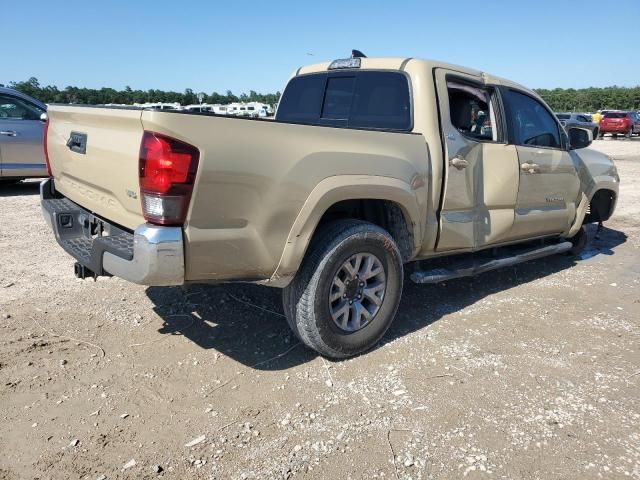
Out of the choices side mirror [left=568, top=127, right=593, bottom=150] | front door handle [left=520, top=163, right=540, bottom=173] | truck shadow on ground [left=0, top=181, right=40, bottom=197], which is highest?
side mirror [left=568, top=127, right=593, bottom=150]

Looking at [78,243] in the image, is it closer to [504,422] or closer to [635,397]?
[504,422]

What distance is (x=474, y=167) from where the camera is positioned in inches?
161

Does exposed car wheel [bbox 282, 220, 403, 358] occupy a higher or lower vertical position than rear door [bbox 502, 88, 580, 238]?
lower

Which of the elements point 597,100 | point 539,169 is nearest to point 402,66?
point 539,169

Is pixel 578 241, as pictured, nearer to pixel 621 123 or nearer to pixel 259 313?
pixel 259 313

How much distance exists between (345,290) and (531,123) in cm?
264

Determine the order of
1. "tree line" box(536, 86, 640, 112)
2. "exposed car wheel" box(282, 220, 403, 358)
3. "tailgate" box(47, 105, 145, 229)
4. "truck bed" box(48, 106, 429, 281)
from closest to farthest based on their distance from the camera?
1. "truck bed" box(48, 106, 429, 281)
2. "tailgate" box(47, 105, 145, 229)
3. "exposed car wheel" box(282, 220, 403, 358)
4. "tree line" box(536, 86, 640, 112)

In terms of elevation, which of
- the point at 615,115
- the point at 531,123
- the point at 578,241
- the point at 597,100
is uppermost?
the point at 597,100

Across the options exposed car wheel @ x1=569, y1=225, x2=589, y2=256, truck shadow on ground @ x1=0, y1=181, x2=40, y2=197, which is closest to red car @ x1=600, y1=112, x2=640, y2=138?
exposed car wheel @ x1=569, y1=225, x2=589, y2=256

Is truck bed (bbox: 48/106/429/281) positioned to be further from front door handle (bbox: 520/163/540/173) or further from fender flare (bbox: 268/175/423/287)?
front door handle (bbox: 520/163/540/173)

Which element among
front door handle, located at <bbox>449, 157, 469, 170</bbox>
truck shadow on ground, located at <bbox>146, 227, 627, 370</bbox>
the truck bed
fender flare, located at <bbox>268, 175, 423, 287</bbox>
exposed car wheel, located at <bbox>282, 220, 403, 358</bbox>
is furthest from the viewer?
front door handle, located at <bbox>449, 157, 469, 170</bbox>

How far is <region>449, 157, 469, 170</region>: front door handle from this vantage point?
387 cm

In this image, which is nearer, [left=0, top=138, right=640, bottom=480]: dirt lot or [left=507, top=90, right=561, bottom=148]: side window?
[left=0, top=138, right=640, bottom=480]: dirt lot

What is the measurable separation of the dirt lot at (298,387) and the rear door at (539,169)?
2.43ft
